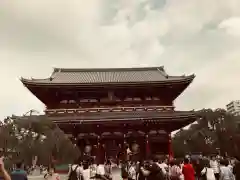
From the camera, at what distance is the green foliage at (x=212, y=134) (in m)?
50.6

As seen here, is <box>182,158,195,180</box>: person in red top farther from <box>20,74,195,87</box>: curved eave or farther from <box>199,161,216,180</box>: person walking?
<box>20,74,195,87</box>: curved eave

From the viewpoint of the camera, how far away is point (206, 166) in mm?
10695

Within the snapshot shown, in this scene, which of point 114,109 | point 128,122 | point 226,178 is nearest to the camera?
point 226,178

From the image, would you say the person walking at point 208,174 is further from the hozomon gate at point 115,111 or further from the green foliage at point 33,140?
the green foliage at point 33,140

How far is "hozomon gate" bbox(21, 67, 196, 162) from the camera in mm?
25016

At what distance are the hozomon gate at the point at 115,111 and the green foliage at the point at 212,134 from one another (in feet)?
81.7

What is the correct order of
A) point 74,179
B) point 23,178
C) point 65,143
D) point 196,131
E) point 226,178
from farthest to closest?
point 196,131 < point 65,143 < point 74,179 < point 226,178 < point 23,178

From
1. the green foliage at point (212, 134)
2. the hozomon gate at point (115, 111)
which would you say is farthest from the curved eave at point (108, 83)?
the green foliage at point (212, 134)

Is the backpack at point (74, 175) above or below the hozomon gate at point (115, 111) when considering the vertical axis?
below

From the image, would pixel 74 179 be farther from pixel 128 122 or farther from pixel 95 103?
pixel 95 103

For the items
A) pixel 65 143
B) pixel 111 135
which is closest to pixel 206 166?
pixel 111 135

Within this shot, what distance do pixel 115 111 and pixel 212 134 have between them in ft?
108

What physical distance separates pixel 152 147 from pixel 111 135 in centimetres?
358

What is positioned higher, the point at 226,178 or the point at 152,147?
the point at 152,147
